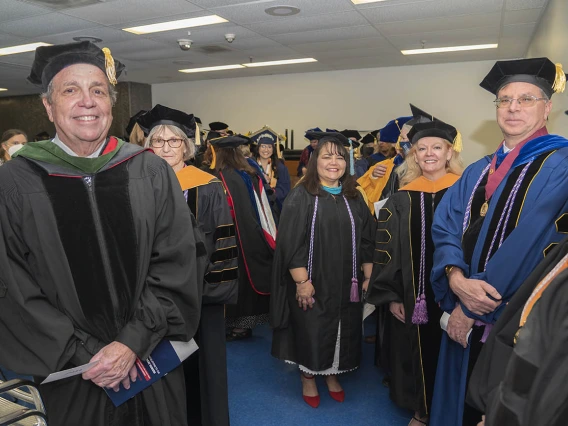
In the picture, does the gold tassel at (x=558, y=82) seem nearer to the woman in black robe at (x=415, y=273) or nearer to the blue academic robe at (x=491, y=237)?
the blue academic robe at (x=491, y=237)

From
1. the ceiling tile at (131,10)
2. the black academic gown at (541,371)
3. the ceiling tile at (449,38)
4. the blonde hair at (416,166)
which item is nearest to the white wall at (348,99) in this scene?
the ceiling tile at (449,38)

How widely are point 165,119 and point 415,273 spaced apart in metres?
1.65

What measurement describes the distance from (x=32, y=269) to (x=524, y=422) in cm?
141

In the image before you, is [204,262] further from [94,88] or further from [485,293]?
[485,293]

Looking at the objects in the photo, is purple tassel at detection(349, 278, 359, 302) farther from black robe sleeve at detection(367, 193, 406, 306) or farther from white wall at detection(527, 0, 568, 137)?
white wall at detection(527, 0, 568, 137)

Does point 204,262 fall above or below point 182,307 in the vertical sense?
above

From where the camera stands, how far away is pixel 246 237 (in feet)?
11.6

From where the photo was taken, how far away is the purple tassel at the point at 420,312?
90.2 inches

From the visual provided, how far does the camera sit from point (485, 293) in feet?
5.42

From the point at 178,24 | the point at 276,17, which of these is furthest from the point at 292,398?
the point at 178,24

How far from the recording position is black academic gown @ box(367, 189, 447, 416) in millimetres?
2346

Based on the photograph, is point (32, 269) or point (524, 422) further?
point (32, 269)

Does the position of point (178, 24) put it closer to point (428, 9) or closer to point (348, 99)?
point (428, 9)

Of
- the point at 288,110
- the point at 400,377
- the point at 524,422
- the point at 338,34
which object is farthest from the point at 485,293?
the point at 288,110
